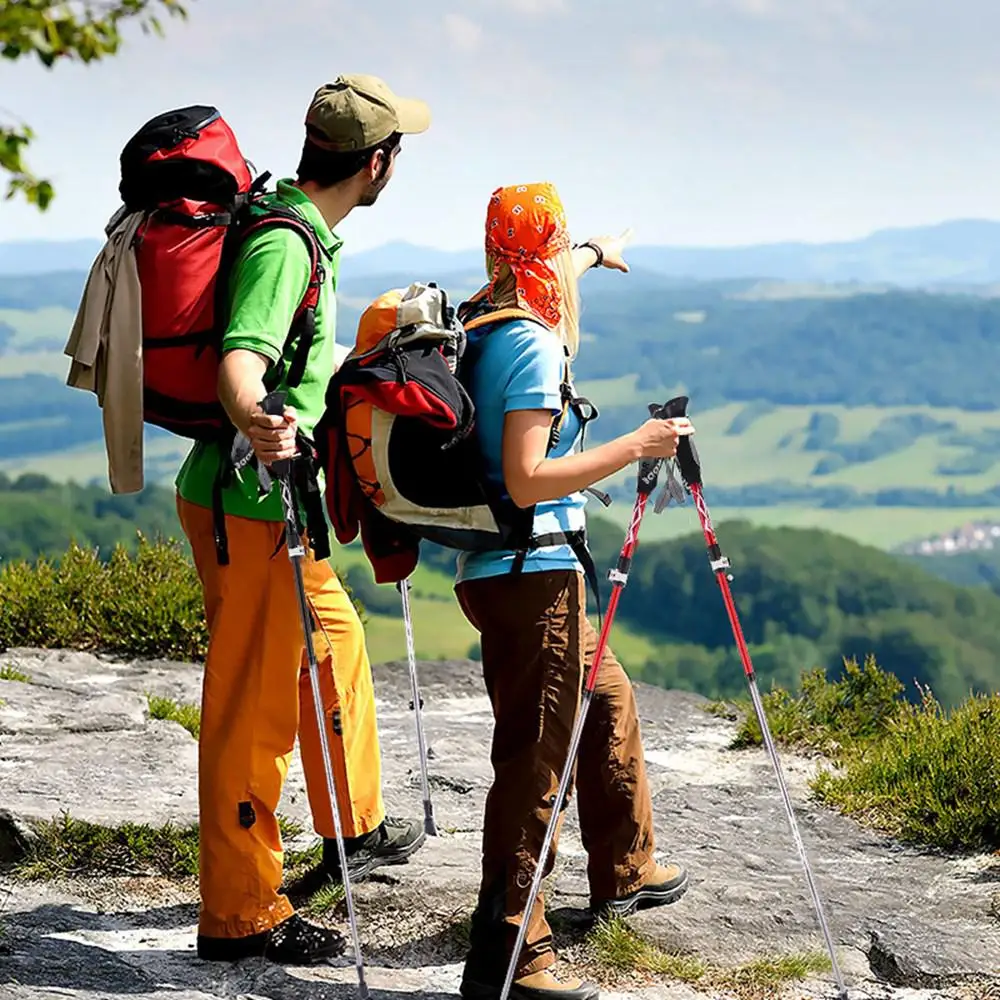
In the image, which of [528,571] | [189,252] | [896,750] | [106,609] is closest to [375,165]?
[189,252]

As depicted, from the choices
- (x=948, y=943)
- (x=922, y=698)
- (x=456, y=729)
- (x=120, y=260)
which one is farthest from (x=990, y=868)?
(x=120, y=260)

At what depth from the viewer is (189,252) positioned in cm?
478

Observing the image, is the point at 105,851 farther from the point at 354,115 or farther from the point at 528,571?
the point at 354,115

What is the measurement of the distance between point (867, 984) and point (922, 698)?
11.8 feet

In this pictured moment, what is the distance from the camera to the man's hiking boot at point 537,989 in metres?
4.67

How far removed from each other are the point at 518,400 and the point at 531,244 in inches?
19.9

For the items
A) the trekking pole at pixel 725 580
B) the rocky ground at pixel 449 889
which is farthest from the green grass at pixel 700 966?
the trekking pole at pixel 725 580

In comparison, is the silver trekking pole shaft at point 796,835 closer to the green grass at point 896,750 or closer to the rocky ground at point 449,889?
the rocky ground at point 449,889

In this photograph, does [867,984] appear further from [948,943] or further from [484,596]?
[484,596]

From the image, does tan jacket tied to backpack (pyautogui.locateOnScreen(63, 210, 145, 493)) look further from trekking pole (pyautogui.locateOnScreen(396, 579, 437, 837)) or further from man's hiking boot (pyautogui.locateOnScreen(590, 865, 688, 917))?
man's hiking boot (pyautogui.locateOnScreen(590, 865, 688, 917))

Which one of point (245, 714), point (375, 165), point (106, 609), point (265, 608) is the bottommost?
point (106, 609)

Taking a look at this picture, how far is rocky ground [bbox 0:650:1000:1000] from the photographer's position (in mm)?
5141

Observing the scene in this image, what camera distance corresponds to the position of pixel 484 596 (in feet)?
15.1

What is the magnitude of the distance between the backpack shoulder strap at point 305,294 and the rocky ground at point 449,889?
197cm
